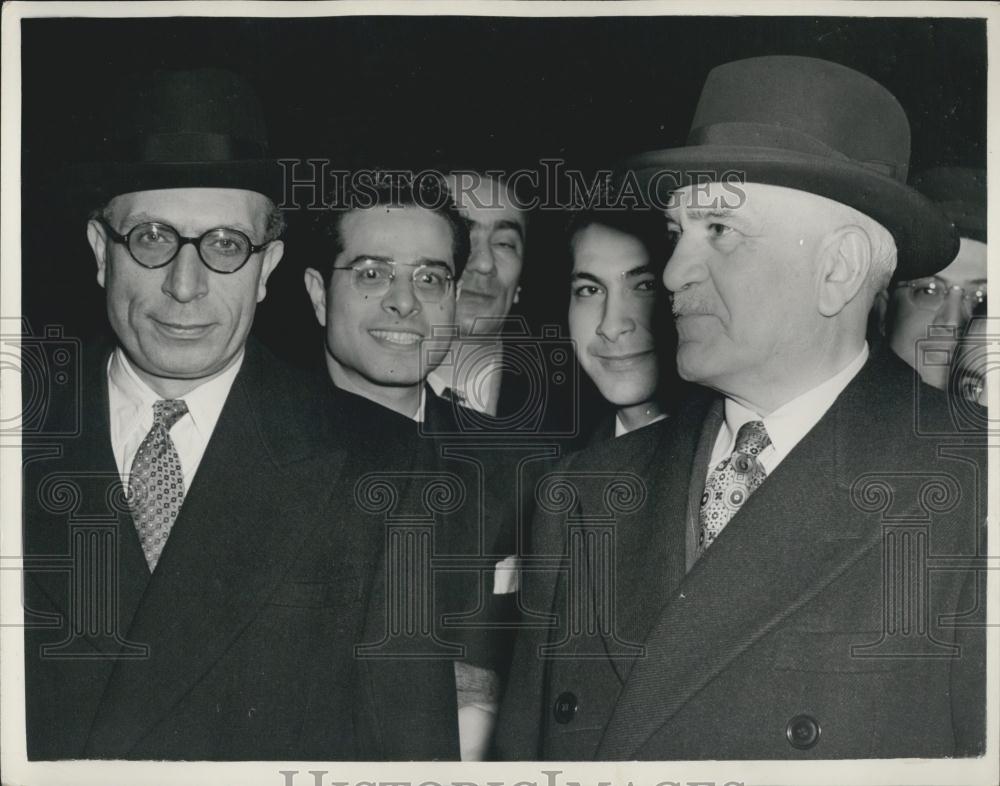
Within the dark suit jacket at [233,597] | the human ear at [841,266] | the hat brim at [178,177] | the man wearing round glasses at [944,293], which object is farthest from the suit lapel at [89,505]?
the man wearing round glasses at [944,293]

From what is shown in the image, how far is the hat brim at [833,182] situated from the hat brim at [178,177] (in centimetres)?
72

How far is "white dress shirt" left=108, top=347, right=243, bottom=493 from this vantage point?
2.25 m

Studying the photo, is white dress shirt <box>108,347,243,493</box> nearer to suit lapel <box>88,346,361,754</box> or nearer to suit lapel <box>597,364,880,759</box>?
suit lapel <box>88,346,361,754</box>

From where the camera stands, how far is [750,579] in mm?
2109

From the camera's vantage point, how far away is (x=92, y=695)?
227cm

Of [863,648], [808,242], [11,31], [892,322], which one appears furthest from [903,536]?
[11,31]

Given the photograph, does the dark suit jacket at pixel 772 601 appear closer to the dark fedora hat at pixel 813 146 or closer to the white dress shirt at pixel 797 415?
the white dress shirt at pixel 797 415

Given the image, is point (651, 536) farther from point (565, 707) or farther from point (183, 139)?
point (183, 139)

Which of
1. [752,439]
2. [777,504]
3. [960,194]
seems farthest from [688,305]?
[960,194]

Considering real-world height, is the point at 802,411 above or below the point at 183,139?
below

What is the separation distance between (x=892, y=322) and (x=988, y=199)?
1.17ft

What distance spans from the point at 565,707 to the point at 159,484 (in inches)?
36.6

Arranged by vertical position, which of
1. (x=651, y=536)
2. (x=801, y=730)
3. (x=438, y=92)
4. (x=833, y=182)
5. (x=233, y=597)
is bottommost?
(x=801, y=730)

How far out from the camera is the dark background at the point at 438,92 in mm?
2246
